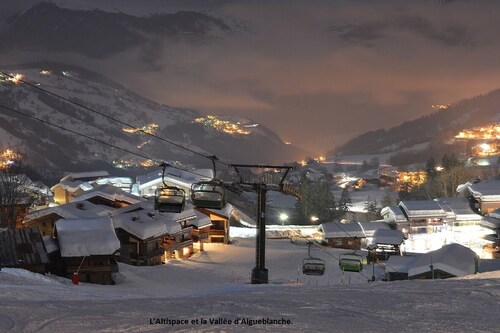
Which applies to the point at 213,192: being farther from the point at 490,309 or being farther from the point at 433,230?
the point at 433,230

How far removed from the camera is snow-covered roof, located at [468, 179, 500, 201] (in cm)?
5878

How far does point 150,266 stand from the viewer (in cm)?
3425

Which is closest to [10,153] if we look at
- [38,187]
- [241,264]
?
[38,187]

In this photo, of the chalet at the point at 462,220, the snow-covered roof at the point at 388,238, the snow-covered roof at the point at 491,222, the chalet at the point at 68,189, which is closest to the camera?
the snow-covered roof at the point at 388,238

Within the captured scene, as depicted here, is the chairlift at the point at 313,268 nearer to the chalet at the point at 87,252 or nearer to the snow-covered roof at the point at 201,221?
the chalet at the point at 87,252

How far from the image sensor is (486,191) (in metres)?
59.7

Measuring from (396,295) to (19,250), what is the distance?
22.9m

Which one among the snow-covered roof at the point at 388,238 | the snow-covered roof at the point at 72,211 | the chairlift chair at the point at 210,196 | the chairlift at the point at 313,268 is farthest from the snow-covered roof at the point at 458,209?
the chairlift chair at the point at 210,196

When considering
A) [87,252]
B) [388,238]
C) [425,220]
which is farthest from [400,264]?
[425,220]

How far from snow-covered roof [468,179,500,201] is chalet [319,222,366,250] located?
60.2 feet

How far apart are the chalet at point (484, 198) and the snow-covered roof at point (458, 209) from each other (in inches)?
40.7

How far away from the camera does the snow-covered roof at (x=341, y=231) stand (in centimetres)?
5084

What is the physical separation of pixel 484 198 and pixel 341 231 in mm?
21054

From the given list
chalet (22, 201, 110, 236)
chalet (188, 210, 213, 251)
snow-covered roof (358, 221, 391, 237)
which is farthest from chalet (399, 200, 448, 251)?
chalet (22, 201, 110, 236)
